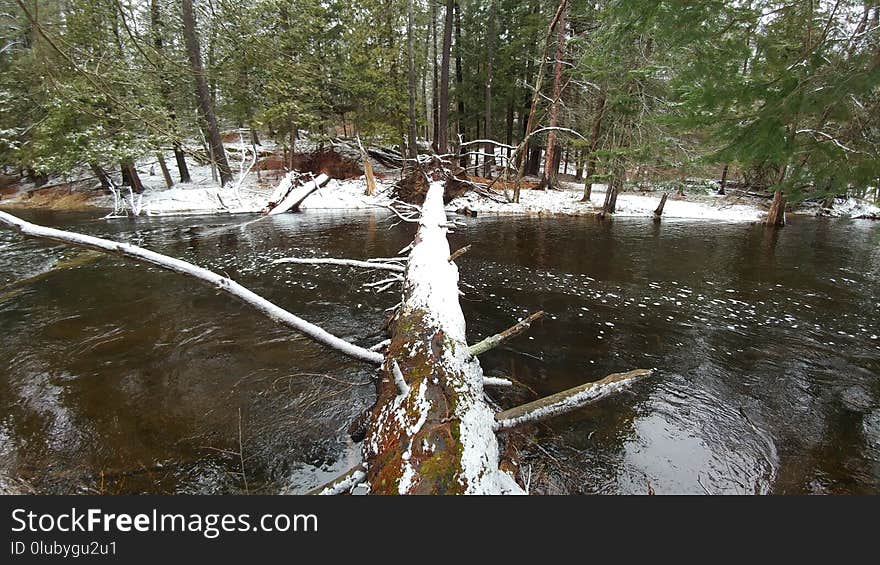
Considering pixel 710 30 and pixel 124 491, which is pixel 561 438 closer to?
pixel 124 491

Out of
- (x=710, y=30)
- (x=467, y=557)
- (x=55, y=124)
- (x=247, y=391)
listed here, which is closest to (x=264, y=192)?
(x=55, y=124)

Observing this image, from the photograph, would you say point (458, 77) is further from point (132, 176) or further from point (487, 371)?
point (487, 371)

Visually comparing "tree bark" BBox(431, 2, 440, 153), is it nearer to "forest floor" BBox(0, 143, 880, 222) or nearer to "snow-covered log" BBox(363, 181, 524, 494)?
"forest floor" BBox(0, 143, 880, 222)

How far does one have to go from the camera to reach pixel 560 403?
87.7 inches

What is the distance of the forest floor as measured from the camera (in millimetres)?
14609

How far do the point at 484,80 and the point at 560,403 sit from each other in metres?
21.9

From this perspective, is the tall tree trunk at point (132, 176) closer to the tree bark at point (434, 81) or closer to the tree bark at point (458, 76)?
the tree bark at point (434, 81)

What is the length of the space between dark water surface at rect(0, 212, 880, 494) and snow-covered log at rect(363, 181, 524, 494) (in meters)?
0.80

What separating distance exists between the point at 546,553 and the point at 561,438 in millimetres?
1571

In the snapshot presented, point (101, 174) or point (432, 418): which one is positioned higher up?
point (101, 174)

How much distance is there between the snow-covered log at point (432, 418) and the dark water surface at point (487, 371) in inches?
31.4

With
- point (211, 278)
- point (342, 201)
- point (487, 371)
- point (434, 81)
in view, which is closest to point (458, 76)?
point (434, 81)

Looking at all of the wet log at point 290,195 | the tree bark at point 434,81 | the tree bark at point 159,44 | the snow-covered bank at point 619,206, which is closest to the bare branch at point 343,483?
the tree bark at point 159,44

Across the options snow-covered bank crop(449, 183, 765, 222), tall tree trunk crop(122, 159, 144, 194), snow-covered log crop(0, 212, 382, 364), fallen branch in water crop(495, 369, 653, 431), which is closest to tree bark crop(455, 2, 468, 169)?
snow-covered bank crop(449, 183, 765, 222)
